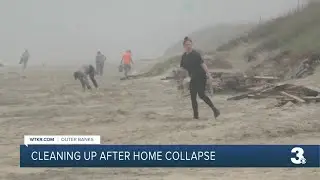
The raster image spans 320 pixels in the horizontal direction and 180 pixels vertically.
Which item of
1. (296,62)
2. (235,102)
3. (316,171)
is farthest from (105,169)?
(296,62)

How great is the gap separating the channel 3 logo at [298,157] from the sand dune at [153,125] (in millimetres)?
104

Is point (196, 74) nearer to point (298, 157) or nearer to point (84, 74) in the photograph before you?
point (298, 157)

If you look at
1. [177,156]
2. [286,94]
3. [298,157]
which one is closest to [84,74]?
[286,94]

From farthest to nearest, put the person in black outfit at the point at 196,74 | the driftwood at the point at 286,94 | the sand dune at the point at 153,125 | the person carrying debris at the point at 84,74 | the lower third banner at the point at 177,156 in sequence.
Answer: the person carrying debris at the point at 84,74, the driftwood at the point at 286,94, the person in black outfit at the point at 196,74, the sand dune at the point at 153,125, the lower third banner at the point at 177,156

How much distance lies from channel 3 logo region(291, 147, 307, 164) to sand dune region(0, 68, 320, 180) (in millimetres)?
104

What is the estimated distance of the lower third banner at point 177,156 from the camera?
6.71m

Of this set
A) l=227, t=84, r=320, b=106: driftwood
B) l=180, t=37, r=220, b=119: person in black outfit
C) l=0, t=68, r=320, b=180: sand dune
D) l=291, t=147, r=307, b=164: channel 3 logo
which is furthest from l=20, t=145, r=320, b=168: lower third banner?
l=227, t=84, r=320, b=106: driftwood

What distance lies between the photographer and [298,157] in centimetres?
674

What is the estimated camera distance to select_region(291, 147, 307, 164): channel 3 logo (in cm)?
671

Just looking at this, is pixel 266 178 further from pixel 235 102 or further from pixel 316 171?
pixel 235 102

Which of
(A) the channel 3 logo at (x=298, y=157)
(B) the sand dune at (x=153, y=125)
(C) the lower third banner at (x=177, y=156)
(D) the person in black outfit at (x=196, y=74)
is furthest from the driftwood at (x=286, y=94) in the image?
(A) the channel 3 logo at (x=298, y=157)

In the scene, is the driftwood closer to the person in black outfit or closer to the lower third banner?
the person in black outfit

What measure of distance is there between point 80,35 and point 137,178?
95215mm

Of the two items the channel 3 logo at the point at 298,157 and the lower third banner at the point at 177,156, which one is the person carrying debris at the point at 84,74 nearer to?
the lower third banner at the point at 177,156
